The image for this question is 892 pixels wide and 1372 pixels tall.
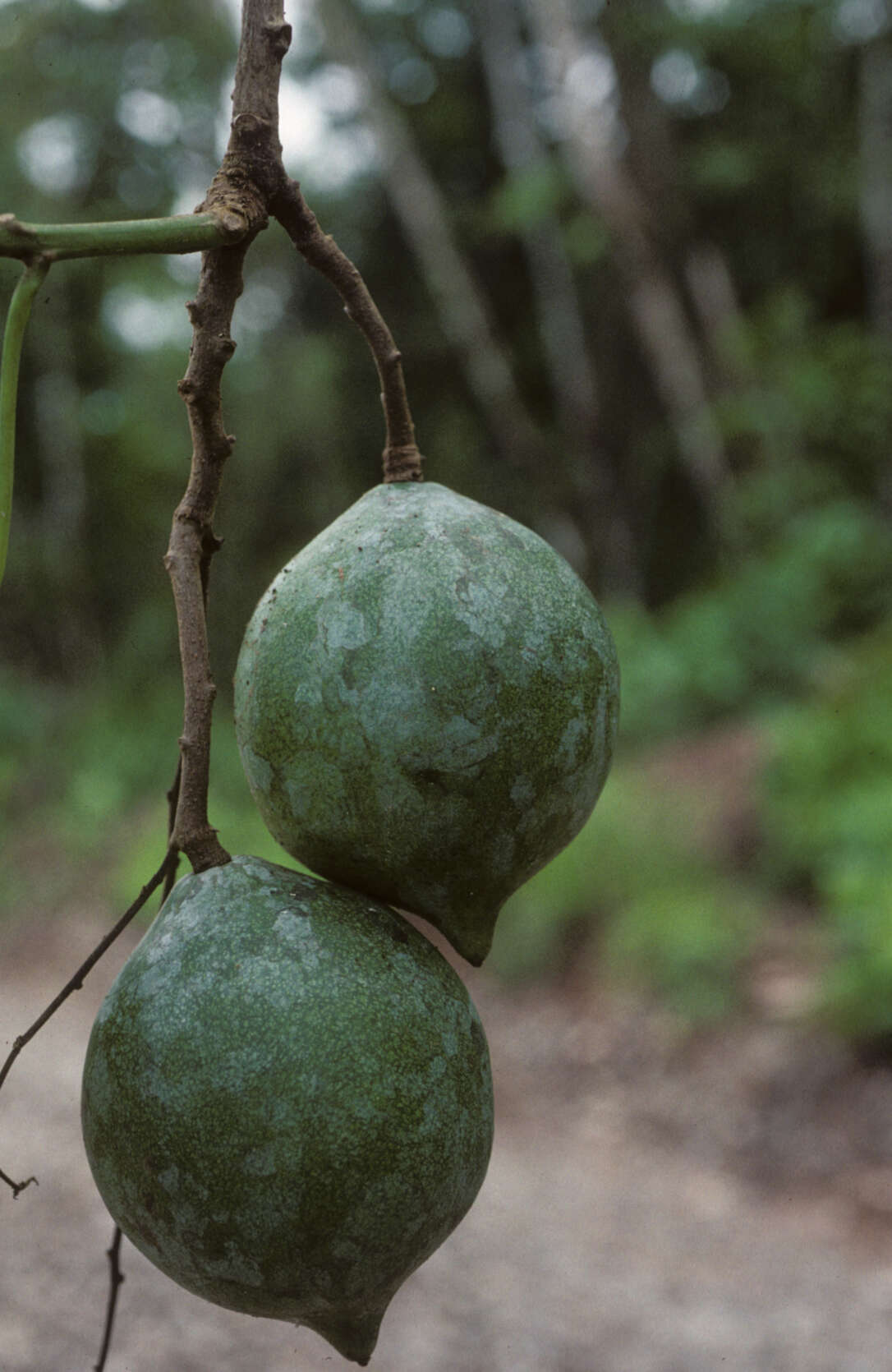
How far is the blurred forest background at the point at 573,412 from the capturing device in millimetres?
5797

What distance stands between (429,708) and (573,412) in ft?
35.3

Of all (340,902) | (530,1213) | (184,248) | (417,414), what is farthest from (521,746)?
(417,414)

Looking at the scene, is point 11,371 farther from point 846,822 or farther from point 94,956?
point 846,822

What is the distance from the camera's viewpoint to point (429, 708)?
893 millimetres

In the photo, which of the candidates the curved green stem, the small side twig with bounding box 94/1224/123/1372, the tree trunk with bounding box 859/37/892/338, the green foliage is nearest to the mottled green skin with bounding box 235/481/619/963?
the curved green stem

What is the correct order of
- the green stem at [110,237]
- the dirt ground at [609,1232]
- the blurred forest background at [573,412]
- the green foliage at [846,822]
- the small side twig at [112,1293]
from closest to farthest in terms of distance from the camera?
the green stem at [110,237] → the small side twig at [112,1293] → the dirt ground at [609,1232] → the green foliage at [846,822] → the blurred forest background at [573,412]

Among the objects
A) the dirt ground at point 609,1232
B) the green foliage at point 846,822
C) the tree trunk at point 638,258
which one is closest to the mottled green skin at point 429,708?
the dirt ground at point 609,1232

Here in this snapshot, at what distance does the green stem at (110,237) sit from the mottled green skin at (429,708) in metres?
0.27

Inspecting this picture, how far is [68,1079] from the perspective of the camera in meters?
5.38

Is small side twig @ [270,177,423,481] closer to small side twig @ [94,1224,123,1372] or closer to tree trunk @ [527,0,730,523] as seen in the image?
small side twig @ [94,1224,123,1372]

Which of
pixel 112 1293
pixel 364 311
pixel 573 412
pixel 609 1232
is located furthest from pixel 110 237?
pixel 573 412

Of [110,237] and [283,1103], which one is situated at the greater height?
[110,237]

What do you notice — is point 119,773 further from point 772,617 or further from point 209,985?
point 209,985

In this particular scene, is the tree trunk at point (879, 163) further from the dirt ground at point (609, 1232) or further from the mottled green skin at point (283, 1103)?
the mottled green skin at point (283, 1103)
